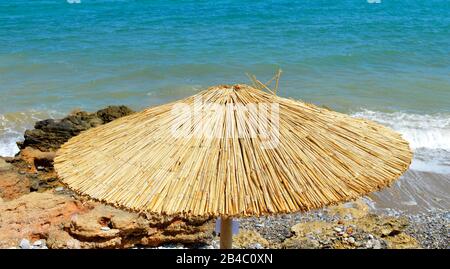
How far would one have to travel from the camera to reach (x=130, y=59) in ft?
61.3

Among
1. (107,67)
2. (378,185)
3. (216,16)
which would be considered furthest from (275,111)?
(216,16)

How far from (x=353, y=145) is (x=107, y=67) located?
1572 centimetres

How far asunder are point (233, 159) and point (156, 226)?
3220 millimetres

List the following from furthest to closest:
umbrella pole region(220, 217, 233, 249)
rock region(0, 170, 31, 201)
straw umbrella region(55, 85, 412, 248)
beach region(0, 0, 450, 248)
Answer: beach region(0, 0, 450, 248)
rock region(0, 170, 31, 201)
umbrella pole region(220, 217, 233, 249)
straw umbrella region(55, 85, 412, 248)

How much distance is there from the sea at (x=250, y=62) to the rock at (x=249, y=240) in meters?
2.80

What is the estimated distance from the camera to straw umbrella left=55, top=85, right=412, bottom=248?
2738 mm

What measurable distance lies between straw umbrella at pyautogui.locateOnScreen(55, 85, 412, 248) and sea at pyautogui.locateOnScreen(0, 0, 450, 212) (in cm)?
544

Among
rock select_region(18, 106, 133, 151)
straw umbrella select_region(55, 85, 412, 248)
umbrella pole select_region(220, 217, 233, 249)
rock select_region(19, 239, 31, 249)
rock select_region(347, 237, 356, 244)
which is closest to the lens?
straw umbrella select_region(55, 85, 412, 248)

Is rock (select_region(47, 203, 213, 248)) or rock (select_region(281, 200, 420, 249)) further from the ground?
rock (select_region(47, 203, 213, 248))

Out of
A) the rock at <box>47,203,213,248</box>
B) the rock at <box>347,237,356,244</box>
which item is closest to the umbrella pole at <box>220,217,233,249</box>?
the rock at <box>47,203,213,248</box>

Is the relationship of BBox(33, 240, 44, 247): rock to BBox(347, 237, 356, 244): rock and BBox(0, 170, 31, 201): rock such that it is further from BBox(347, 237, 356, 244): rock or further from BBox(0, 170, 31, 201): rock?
BBox(347, 237, 356, 244): rock

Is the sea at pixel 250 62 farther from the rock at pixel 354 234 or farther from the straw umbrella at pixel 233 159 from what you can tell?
the straw umbrella at pixel 233 159

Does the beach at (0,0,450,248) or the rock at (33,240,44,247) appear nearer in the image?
the rock at (33,240,44,247)

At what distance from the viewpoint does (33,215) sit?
18.9ft
